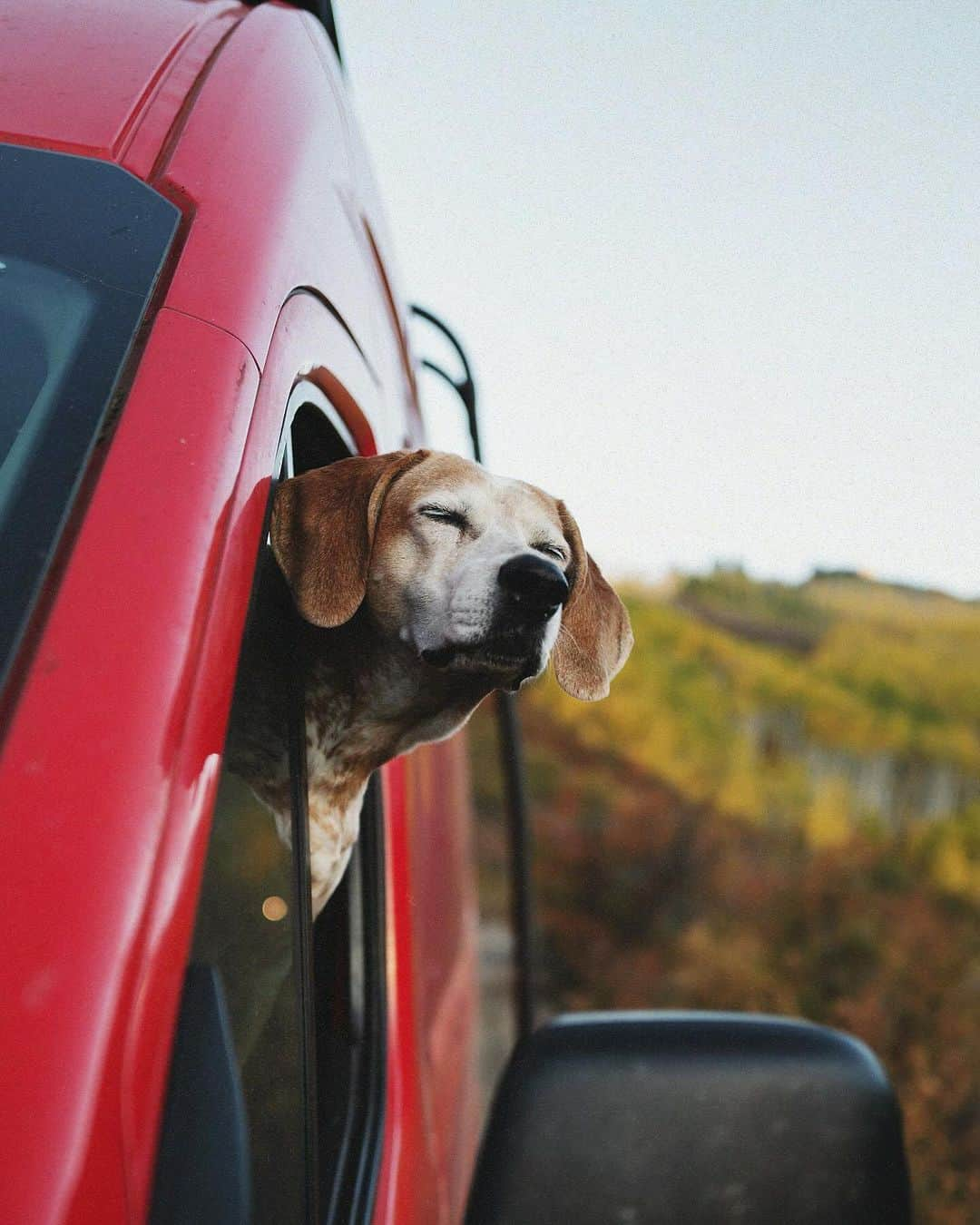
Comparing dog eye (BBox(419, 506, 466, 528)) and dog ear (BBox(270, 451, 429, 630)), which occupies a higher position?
dog eye (BBox(419, 506, 466, 528))

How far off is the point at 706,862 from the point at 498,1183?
11.3 meters

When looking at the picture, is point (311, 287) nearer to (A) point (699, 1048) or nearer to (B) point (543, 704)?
(A) point (699, 1048)

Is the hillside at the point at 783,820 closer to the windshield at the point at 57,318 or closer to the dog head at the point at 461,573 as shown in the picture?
the dog head at the point at 461,573

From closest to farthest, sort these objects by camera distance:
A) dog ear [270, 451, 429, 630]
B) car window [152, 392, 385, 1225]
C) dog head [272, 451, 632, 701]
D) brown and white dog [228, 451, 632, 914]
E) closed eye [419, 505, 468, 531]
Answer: car window [152, 392, 385, 1225]
dog ear [270, 451, 429, 630]
dog head [272, 451, 632, 701]
brown and white dog [228, 451, 632, 914]
closed eye [419, 505, 468, 531]

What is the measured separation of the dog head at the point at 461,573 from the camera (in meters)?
1.49

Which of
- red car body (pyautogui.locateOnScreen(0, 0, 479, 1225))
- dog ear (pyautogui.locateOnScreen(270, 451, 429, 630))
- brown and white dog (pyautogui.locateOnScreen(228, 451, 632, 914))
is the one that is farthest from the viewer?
Answer: brown and white dog (pyautogui.locateOnScreen(228, 451, 632, 914))

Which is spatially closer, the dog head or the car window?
the car window

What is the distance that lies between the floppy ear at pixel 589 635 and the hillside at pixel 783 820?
7.81 metres

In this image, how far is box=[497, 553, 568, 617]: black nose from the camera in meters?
1.64

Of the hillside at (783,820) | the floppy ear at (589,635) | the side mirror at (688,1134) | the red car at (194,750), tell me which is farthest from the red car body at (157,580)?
the hillside at (783,820)

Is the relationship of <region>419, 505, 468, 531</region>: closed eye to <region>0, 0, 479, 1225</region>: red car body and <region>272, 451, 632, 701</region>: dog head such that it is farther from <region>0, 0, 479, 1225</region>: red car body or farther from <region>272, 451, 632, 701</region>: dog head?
<region>0, 0, 479, 1225</region>: red car body

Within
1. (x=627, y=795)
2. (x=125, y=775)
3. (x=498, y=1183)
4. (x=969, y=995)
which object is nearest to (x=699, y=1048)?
(x=498, y=1183)

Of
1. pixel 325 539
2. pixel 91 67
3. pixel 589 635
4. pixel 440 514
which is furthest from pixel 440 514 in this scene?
pixel 91 67

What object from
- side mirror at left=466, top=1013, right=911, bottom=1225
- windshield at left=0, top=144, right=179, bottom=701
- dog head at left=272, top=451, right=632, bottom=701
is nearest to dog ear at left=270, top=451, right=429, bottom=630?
dog head at left=272, top=451, right=632, bottom=701
